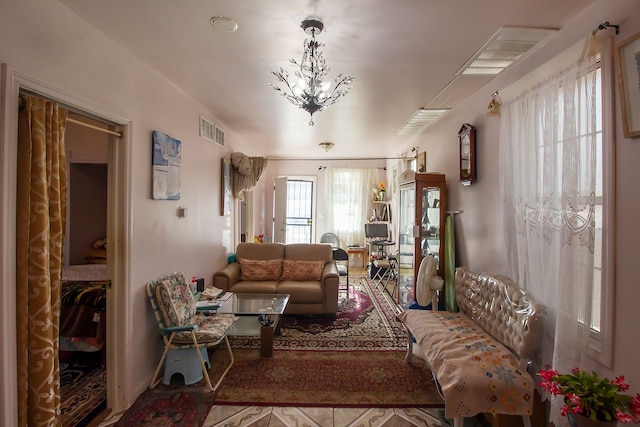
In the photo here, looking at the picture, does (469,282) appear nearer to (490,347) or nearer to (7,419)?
(490,347)

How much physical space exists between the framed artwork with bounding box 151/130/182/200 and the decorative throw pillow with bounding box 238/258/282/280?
1.64m

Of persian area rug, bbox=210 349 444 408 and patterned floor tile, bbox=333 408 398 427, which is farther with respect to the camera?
persian area rug, bbox=210 349 444 408

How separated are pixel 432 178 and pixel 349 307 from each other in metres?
2.13

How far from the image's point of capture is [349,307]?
450 cm

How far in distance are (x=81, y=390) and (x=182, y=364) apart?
2.53 feet

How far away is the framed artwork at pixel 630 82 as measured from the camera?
55.7 inches

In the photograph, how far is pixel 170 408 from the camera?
228 centimetres

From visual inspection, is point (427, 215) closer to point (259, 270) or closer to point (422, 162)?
point (422, 162)

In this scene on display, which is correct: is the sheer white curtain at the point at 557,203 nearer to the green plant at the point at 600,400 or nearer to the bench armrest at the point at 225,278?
the green plant at the point at 600,400

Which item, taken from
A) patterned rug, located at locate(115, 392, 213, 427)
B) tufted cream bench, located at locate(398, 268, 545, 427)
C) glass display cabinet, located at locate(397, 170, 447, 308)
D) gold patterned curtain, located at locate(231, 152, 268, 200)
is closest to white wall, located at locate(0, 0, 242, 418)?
patterned rug, located at locate(115, 392, 213, 427)

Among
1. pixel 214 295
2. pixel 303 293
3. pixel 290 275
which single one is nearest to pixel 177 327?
pixel 214 295

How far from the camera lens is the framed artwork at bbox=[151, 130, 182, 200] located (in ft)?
8.48

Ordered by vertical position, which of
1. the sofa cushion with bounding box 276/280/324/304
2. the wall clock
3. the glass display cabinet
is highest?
the wall clock

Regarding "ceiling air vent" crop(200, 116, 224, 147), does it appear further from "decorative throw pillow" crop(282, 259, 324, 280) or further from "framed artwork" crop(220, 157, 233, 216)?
"decorative throw pillow" crop(282, 259, 324, 280)
